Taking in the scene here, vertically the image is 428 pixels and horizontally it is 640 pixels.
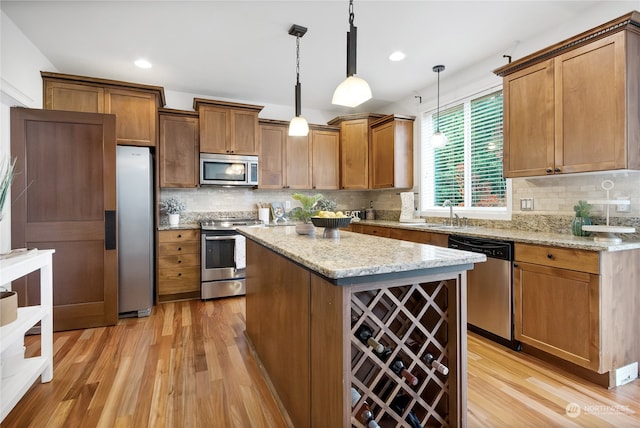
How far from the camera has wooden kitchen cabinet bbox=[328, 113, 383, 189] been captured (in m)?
4.80

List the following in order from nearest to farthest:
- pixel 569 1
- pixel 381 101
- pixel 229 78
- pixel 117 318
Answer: pixel 569 1
pixel 117 318
pixel 229 78
pixel 381 101

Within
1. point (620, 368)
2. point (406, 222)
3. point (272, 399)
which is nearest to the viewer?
point (272, 399)

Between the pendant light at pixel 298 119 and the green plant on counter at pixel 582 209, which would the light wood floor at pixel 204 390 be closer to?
the green plant on counter at pixel 582 209

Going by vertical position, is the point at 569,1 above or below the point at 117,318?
above

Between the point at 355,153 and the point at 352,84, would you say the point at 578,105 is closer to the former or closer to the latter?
the point at 352,84

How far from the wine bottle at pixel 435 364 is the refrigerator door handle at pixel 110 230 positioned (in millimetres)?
2911

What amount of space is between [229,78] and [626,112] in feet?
12.2

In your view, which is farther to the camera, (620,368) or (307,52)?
(307,52)

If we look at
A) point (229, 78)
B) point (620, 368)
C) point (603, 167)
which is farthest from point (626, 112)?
point (229, 78)

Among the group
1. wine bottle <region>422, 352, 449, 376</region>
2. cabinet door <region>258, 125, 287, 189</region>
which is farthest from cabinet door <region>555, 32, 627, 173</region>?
cabinet door <region>258, 125, 287, 189</region>

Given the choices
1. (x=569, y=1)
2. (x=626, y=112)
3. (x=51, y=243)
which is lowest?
(x=51, y=243)

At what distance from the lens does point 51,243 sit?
285 cm

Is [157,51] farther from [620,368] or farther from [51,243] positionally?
[620,368]

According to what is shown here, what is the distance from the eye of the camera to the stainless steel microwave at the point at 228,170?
4094 mm
